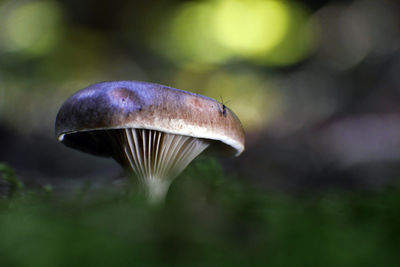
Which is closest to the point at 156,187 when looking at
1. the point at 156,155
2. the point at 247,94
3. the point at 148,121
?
the point at 156,155

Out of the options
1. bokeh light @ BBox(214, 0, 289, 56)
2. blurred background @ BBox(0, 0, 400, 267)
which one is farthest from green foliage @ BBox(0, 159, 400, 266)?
bokeh light @ BBox(214, 0, 289, 56)

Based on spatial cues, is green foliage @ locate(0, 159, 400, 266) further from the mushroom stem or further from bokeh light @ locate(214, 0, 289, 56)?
bokeh light @ locate(214, 0, 289, 56)

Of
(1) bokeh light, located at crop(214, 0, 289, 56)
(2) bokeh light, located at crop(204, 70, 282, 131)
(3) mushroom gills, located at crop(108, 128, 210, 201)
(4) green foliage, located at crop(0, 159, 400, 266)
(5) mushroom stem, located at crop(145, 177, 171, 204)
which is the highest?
(1) bokeh light, located at crop(214, 0, 289, 56)

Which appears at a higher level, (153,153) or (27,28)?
(27,28)

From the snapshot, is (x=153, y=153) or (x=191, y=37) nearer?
(x=153, y=153)

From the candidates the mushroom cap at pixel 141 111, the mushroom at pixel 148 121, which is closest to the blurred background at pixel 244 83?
the mushroom at pixel 148 121

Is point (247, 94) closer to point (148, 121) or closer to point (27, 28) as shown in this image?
point (27, 28)
